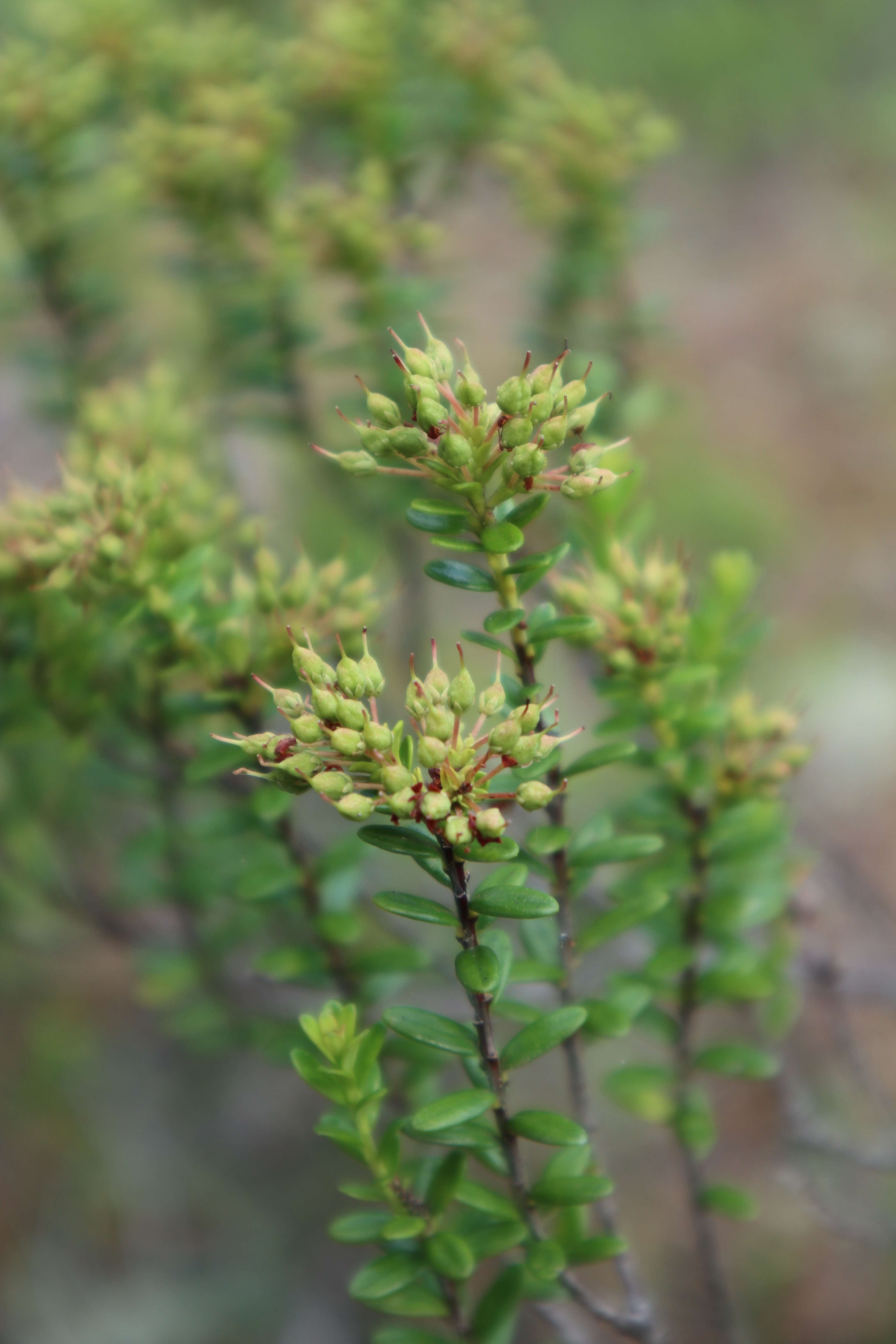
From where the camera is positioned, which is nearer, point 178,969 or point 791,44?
point 178,969

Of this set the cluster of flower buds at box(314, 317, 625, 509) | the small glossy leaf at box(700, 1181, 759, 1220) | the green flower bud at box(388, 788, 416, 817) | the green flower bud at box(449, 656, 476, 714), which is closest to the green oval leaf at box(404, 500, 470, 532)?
the cluster of flower buds at box(314, 317, 625, 509)

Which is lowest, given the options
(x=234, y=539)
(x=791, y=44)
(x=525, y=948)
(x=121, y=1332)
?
(x=121, y=1332)

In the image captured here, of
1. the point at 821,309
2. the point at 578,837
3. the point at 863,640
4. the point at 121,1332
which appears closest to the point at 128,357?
the point at 578,837

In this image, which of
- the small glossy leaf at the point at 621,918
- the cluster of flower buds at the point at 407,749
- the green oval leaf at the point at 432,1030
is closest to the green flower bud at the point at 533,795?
the cluster of flower buds at the point at 407,749

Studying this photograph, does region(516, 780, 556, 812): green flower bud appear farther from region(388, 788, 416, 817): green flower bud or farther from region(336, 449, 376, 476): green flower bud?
region(336, 449, 376, 476): green flower bud

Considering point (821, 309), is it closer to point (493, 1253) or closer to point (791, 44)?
point (791, 44)

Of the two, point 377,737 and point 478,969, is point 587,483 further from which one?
point 478,969

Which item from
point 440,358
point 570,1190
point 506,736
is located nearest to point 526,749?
point 506,736
